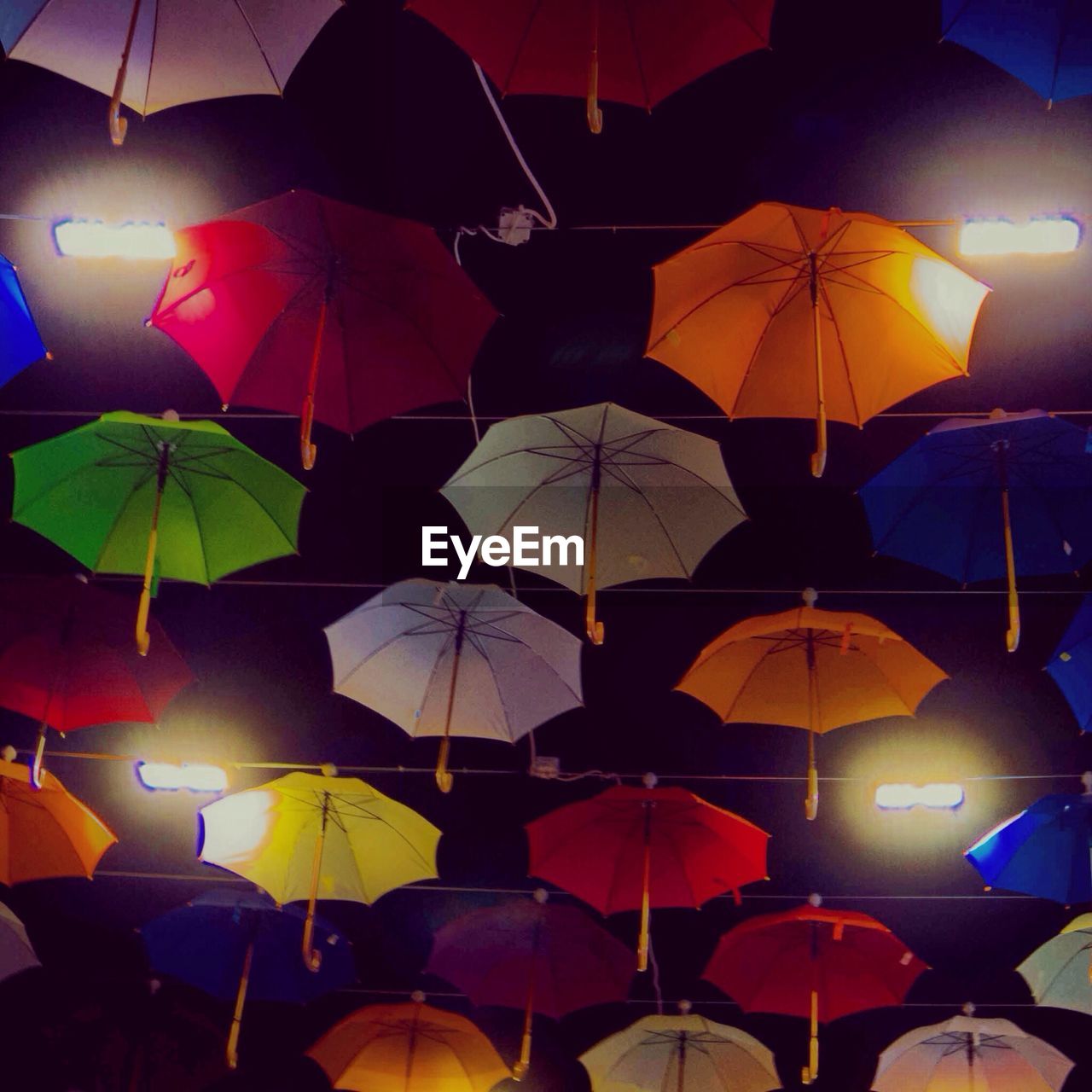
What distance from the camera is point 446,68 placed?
416 centimetres

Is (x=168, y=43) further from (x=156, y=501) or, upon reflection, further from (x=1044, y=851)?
(x=1044, y=851)

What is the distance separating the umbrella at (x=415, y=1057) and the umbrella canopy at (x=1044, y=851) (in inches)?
104

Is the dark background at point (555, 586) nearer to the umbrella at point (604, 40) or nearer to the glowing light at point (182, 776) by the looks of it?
the glowing light at point (182, 776)

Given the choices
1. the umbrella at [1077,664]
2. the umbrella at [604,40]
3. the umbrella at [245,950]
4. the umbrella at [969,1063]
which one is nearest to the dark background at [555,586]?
the umbrella at [969,1063]

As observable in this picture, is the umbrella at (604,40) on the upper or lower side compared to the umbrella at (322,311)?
upper

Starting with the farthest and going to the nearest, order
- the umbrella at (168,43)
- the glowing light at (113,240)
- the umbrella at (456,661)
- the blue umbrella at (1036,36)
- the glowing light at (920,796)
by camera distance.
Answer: the glowing light at (920,796) → the umbrella at (456,661) → the glowing light at (113,240) → the umbrella at (168,43) → the blue umbrella at (1036,36)

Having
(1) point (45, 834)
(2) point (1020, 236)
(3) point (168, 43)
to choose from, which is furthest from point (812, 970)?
(3) point (168, 43)

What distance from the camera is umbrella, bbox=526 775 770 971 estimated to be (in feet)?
15.9

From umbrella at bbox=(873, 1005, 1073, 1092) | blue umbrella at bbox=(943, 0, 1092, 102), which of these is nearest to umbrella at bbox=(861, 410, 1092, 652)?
blue umbrella at bbox=(943, 0, 1092, 102)

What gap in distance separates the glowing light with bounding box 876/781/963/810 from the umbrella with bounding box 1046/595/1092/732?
1024 millimetres

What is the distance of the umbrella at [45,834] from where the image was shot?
493cm

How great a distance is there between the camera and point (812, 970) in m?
5.38

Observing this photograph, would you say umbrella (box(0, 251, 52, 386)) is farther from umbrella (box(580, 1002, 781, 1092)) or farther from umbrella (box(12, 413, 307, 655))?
umbrella (box(580, 1002, 781, 1092))

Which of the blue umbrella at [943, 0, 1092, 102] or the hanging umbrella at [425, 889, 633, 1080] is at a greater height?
the blue umbrella at [943, 0, 1092, 102]
